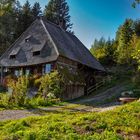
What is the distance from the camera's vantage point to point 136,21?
59.2m

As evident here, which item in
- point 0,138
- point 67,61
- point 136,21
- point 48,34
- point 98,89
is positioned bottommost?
point 0,138

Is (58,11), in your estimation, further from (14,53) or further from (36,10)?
(14,53)

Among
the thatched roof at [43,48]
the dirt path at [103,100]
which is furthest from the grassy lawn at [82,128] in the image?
the thatched roof at [43,48]

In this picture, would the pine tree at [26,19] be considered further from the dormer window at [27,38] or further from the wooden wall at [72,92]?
the wooden wall at [72,92]

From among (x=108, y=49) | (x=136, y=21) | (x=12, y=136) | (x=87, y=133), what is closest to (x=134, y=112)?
(x=87, y=133)

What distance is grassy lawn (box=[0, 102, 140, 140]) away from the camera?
425 inches

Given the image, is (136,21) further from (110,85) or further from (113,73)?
(110,85)

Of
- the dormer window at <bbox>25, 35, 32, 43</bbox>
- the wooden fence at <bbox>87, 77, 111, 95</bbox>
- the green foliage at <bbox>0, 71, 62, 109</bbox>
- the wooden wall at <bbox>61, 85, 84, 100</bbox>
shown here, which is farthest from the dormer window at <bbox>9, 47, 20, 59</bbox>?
the green foliage at <bbox>0, 71, 62, 109</bbox>

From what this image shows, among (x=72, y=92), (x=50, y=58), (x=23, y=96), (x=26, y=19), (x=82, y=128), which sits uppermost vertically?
(x=26, y=19)

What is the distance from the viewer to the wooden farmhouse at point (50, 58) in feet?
115

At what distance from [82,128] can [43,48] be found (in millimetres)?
25155

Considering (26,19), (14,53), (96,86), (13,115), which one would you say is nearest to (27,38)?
(14,53)

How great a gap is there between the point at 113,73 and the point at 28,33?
15.2 m

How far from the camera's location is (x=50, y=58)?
34.8 m
